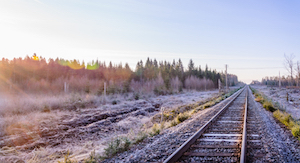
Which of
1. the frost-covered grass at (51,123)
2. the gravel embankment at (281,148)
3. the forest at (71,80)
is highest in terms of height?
the forest at (71,80)

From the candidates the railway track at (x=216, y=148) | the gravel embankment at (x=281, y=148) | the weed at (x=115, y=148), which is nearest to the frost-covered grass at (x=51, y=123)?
the weed at (x=115, y=148)

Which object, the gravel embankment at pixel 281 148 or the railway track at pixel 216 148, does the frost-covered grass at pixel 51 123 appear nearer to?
the railway track at pixel 216 148

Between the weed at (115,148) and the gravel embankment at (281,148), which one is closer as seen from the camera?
the gravel embankment at (281,148)

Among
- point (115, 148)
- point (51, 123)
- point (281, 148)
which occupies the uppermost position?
point (281, 148)

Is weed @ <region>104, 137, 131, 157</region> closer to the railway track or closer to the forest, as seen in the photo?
the railway track

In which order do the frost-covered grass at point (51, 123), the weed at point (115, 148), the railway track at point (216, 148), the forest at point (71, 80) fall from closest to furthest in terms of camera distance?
the railway track at point (216, 148)
the weed at point (115, 148)
the frost-covered grass at point (51, 123)
the forest at point (71, 80)

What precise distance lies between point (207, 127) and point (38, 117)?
10.6m

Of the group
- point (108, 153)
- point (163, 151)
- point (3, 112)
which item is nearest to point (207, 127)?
point (163, 151)

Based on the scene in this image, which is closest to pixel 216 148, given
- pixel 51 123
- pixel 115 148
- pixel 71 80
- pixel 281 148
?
pixel 281 148

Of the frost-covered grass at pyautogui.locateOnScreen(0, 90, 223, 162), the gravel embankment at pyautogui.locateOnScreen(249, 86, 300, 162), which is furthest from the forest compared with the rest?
the gravel embankment at pyautogui.locateOnScreen(249, 86, 300, 162)

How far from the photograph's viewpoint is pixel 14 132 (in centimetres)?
949

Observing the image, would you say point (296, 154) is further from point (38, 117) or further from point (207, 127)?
point (38, 117)

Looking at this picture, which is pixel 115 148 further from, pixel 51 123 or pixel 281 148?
pixel 51 123

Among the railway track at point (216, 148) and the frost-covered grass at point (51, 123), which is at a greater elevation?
the railway track at point (216, 148)
